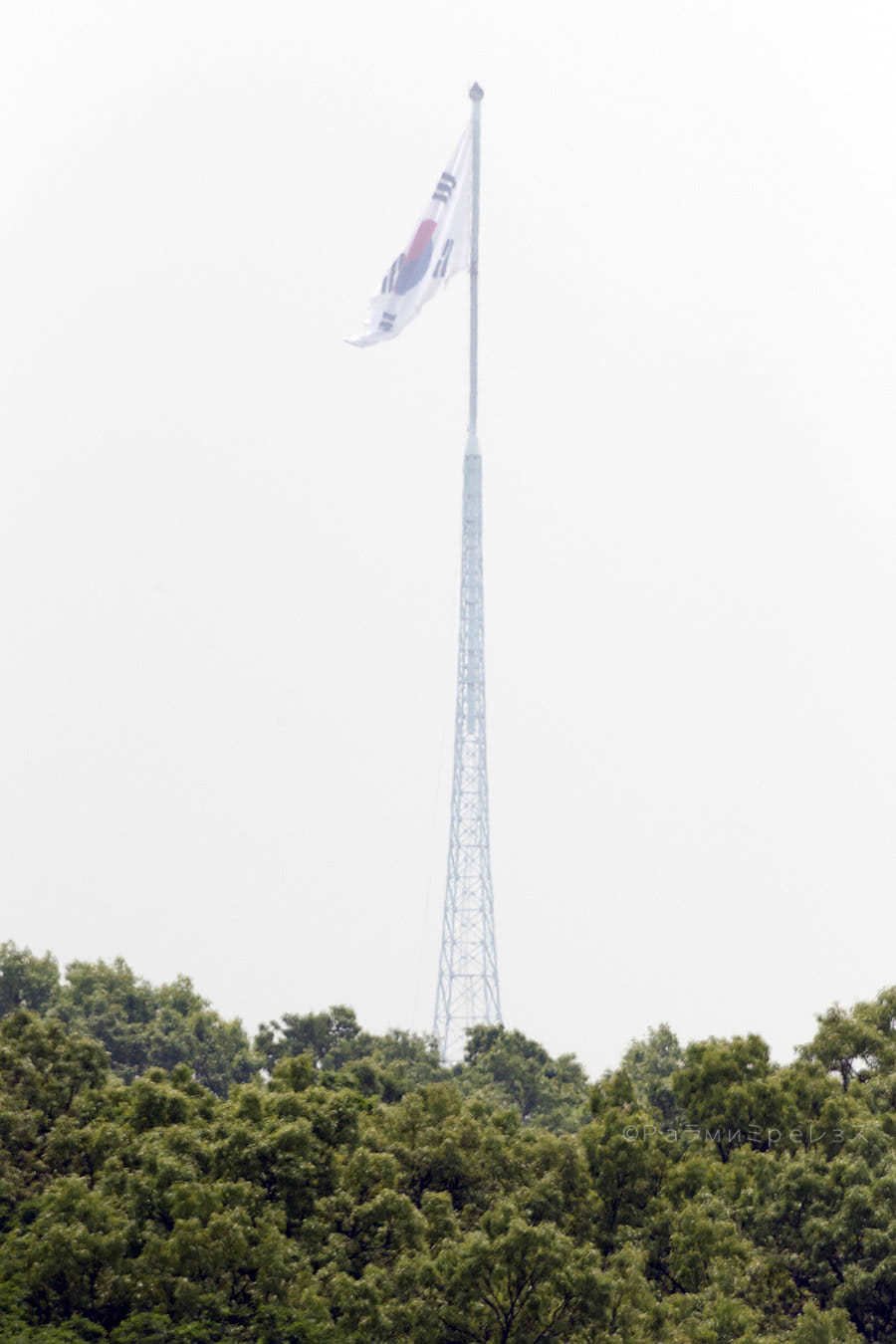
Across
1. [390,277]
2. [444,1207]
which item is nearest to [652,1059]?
[444,1207]

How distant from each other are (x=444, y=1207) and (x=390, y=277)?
80.8 metres

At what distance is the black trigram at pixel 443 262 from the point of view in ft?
469

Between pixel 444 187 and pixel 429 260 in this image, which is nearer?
pixel 444 187

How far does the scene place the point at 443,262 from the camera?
143125 millimetres

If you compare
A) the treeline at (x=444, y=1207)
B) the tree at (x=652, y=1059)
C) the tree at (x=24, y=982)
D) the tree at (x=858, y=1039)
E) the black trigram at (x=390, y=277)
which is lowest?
the treeline at (x=444, y=1207)

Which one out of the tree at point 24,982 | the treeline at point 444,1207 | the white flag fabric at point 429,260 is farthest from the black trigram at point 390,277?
the treeline at point 444,1207

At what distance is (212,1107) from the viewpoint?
241 ft

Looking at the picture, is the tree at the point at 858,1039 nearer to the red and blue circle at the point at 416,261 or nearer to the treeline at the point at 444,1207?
the treeline at the point at 444,1207

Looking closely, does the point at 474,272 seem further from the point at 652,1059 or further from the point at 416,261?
the point at 652,1059

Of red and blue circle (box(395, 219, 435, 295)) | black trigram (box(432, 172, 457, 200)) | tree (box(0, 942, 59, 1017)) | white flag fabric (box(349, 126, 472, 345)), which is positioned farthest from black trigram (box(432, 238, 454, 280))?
tree (box(0, 942, 59, 1017))

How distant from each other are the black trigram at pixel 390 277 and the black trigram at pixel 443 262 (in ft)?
5.84

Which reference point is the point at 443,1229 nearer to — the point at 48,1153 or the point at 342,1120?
the point at 342,1120

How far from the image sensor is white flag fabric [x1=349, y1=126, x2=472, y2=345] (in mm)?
142000

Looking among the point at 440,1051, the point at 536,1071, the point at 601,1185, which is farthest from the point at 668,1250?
the point at 440,1051
